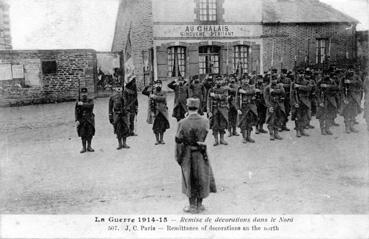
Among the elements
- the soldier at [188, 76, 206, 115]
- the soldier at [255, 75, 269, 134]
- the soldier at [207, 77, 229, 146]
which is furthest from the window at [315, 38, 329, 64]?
the soldier at [207, 77, 229, 146]

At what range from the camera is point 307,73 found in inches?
463

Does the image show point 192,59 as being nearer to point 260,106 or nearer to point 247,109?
point 260,106

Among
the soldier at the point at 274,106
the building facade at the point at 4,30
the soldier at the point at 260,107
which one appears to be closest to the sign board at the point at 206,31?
the building facade at the point at 4,30

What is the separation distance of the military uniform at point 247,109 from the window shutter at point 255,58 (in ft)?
40.6

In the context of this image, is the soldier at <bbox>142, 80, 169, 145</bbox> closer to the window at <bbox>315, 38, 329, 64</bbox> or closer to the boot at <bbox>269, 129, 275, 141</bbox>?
the boot at <bbox>269, 129, 275, 141</bbox>

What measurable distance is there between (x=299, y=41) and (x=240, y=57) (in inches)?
141

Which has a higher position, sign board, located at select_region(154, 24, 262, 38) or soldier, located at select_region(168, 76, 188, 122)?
sign board, located at select_region(154, 24, 262, 38)

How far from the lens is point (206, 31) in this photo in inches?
870

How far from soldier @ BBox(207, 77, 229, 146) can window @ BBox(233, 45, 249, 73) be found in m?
12.3

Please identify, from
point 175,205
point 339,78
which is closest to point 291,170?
point 175,205

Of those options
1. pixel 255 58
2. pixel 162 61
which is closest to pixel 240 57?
pixel 255 58

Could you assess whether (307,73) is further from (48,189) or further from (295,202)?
(48,189)

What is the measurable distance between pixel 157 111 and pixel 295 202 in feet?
17.0

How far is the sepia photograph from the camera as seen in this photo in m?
6.35
